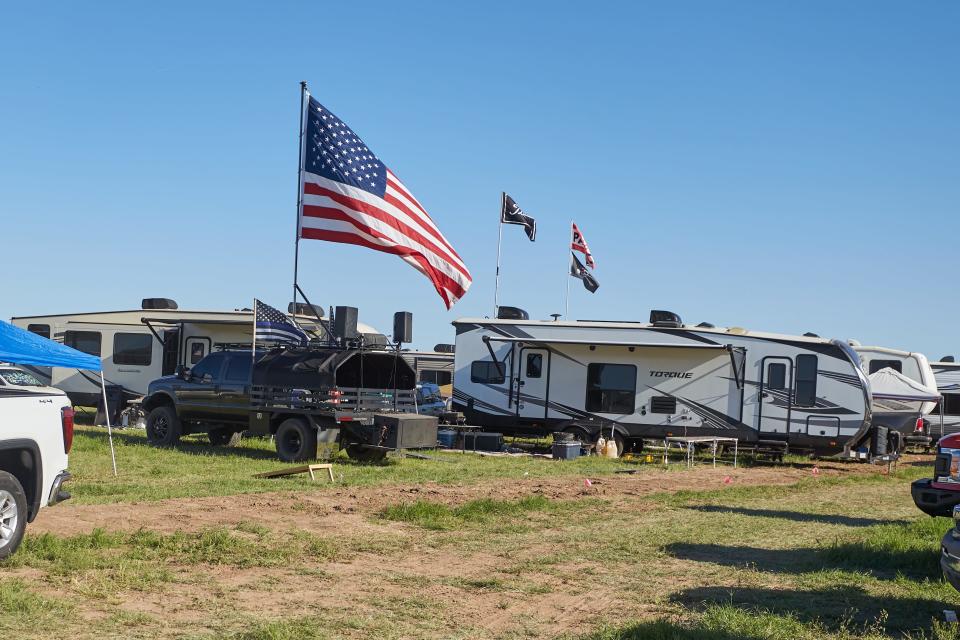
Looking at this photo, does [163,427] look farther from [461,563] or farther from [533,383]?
[461,563]

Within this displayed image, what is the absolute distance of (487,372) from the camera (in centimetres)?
2347

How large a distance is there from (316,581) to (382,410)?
31.5ft

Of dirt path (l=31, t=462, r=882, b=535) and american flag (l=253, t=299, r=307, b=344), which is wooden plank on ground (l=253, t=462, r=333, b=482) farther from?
american flag (l=253, t=299, r=307, b=344)

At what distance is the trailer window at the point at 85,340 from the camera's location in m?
25.9

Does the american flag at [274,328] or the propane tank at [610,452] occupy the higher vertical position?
the american flag at [274,328]

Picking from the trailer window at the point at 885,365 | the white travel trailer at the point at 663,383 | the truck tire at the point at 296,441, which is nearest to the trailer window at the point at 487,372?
the white travel trailer at the point at 663,383

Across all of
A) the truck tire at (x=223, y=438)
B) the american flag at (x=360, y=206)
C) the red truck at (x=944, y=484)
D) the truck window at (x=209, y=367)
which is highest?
the american flag at (x=360, y=206)

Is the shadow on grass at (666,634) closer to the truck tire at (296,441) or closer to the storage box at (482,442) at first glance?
the truck tire at (296,441)

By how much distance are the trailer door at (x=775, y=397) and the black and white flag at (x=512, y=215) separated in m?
8.78

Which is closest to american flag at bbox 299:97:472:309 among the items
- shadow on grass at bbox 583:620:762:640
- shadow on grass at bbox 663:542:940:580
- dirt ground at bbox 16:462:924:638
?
dirt ground at bbox 16:462:924:638

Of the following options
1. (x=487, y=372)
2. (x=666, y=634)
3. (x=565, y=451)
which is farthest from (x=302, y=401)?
(x=666, y=634)

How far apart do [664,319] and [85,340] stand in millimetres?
14136

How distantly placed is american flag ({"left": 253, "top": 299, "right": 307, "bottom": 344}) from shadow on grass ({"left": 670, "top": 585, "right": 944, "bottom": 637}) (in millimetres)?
11896

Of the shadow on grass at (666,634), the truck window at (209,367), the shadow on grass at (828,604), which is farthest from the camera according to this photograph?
the truck window at (209,367)
